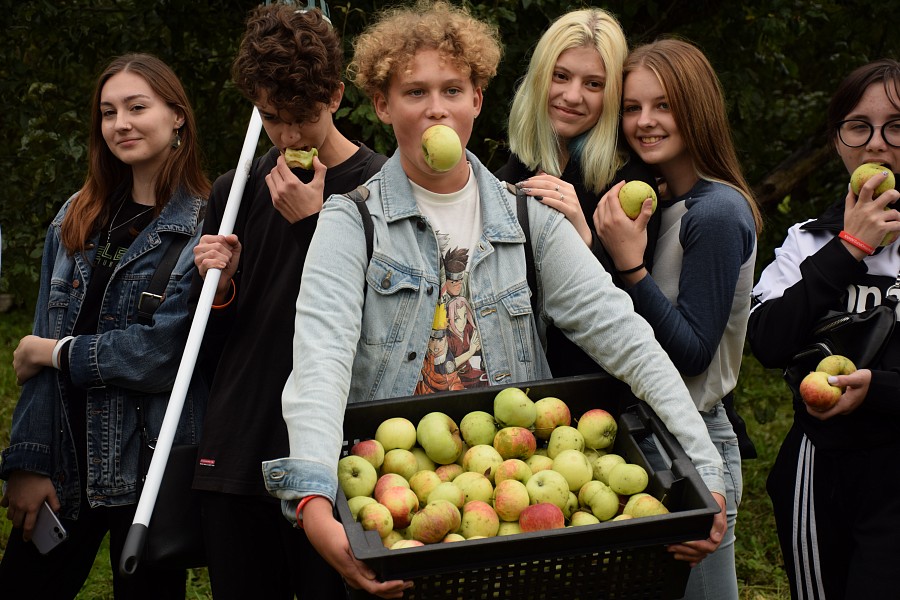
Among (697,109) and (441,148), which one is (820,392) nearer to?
(697,109)

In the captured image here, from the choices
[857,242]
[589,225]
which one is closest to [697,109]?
[589,225]

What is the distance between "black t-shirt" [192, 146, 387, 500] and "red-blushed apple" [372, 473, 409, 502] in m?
0.66

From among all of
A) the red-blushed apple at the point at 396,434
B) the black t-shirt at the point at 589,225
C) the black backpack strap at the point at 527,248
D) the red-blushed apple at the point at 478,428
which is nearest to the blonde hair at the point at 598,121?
the black t-shirt at the point at 589,225

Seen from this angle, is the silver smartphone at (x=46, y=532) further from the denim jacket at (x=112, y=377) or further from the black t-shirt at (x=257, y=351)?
the black t-shirt at (x=257, y=351)

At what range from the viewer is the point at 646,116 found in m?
2.73

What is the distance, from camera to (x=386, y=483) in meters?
2.04

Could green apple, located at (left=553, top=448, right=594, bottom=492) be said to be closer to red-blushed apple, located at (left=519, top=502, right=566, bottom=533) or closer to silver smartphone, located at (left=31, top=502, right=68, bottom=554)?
red-blushed apple, located at (left=519, top=502, right=566, bottom=533)

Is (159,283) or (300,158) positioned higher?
(300,158)

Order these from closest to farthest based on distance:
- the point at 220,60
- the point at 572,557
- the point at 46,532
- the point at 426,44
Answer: the point at 572,557, the point at 426,44, the point at 46,532, the point at 220,60

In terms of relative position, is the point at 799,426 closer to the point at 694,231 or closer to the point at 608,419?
the point at 694,231

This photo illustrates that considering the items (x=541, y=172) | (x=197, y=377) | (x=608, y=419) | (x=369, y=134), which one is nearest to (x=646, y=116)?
(x=541, y=172)

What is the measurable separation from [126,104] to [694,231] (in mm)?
1744

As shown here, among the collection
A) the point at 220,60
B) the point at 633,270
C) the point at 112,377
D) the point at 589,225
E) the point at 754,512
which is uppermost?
the point at 220,60

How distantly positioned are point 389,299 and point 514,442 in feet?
1.39
